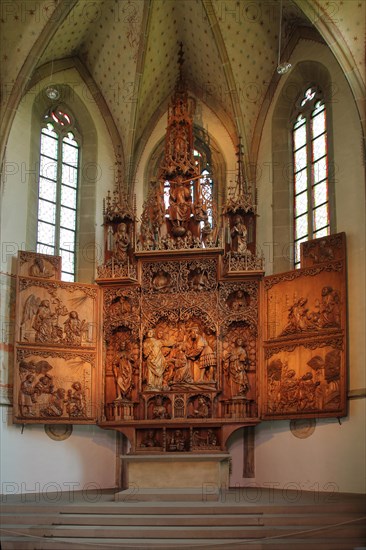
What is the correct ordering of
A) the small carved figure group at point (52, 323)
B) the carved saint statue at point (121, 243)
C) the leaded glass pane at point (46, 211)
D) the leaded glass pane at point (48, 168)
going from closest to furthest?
the small carved figure group at point (52, 323) → the carved saint statue at point (121, 243) → the leaded glass pane at point (46, 211) → the leaded glass pane at point (48, 168)

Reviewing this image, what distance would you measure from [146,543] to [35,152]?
10.7m

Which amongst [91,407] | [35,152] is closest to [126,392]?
[91,407]

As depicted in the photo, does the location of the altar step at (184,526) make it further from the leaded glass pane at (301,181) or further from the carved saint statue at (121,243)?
the leaded glass pane at (301,181)

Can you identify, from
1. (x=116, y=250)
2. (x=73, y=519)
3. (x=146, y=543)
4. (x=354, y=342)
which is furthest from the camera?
(x=116, y=250)

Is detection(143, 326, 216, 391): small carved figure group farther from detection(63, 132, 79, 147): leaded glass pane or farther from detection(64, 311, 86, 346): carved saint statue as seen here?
detection(63, 132, 79, 147): leaded glass pane

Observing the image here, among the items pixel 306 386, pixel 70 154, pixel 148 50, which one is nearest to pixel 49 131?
pixel 70 154

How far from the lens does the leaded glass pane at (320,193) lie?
20.2 meters

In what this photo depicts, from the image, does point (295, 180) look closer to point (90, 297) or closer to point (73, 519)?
point (90, 297)

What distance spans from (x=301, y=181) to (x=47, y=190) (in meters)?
6.39

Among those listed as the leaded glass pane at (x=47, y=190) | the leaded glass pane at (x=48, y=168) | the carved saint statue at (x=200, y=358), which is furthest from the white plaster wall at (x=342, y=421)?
the leaded glass pane at (x=48, y=168)

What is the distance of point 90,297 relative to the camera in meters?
20.3

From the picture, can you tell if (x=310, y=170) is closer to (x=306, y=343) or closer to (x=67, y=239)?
(x=306, y=343)

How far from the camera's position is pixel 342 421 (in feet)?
58.5

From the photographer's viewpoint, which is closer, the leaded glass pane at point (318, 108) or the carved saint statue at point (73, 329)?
the carved saint statue at point (73, 329)
